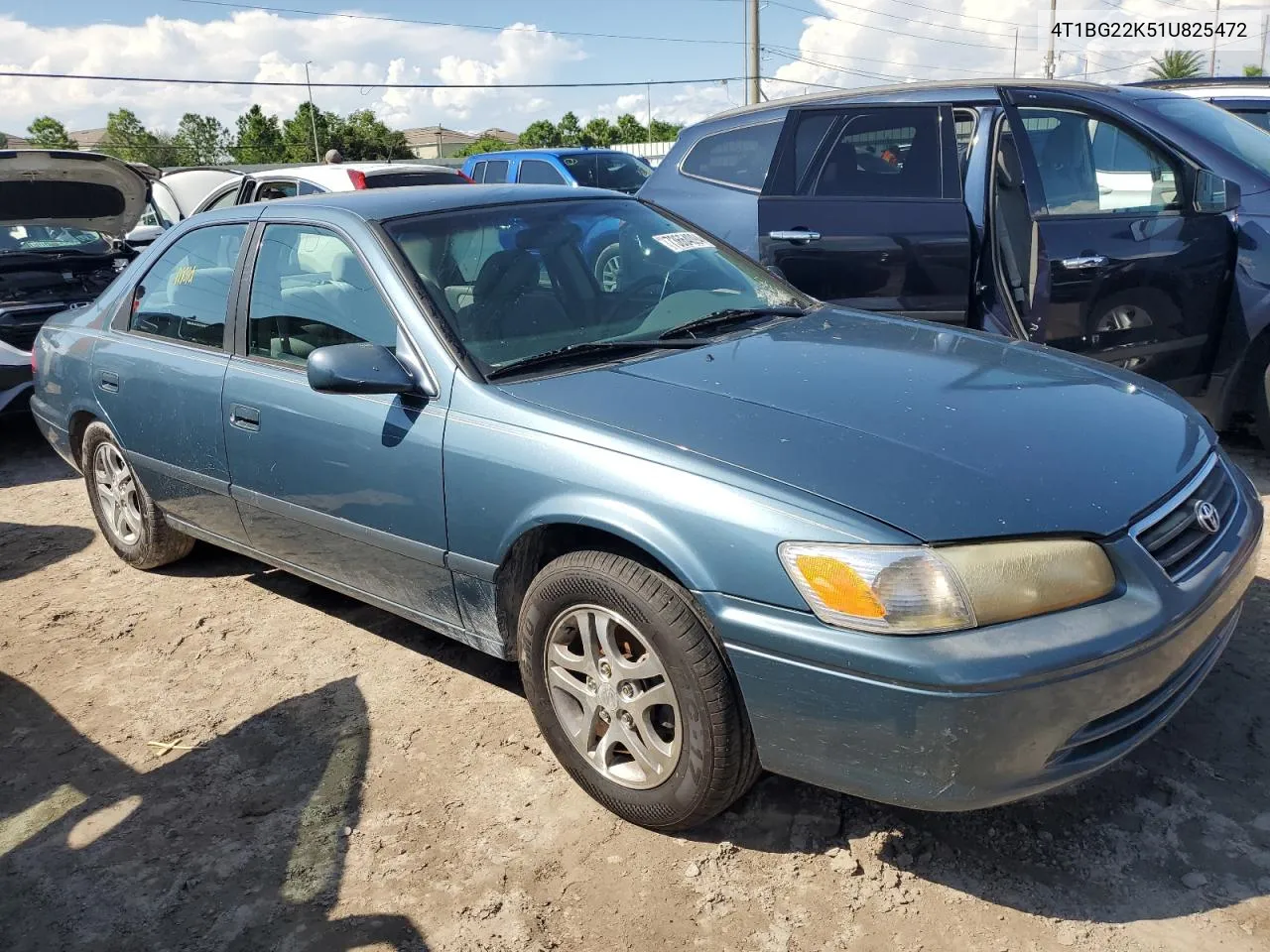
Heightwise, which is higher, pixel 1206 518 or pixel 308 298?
pixel 308 298

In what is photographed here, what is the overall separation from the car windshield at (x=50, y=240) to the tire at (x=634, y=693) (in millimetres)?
6345

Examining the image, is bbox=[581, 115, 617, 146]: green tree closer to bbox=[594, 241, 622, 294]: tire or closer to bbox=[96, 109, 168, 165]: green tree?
bbox=[96, 109, 168, 165]: green tree

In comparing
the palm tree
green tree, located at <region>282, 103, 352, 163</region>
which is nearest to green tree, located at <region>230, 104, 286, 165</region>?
green tree, located at <region>282, 103, 352, 163</region>

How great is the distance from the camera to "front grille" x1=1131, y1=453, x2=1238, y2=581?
2.32 m

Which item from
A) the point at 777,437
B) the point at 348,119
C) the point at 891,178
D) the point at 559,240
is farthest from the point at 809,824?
the point at 348,119

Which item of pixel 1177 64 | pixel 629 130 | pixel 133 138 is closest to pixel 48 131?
pixel 133 138

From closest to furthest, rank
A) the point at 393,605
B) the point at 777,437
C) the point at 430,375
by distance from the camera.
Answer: the point at 777,437, the point at 430,375, the point at 393,605

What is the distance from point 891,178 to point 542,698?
3472 millimetres

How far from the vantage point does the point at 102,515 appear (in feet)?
15.7

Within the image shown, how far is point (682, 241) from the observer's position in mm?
3734

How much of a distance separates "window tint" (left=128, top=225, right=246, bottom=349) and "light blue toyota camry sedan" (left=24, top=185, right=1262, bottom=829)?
1.0 inches

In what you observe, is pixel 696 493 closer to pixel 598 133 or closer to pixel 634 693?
pixel 634 693

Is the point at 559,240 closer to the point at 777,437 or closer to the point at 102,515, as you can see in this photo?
the point at 777,437

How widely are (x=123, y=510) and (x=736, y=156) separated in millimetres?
3614
